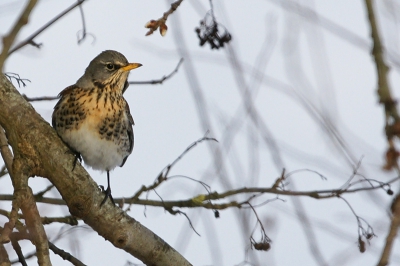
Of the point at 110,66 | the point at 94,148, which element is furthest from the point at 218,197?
the point at 110,66

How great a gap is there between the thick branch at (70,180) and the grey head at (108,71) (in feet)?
5.73

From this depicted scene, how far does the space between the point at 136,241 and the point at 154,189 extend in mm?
842

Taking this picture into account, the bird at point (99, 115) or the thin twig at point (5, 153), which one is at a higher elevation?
the bird at point (99, 115)

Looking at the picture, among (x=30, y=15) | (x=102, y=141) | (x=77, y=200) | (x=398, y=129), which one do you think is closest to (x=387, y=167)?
(x=398, y=129)

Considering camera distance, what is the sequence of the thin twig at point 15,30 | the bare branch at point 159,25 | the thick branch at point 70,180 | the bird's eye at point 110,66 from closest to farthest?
the thin twig at point 15,30 → the bare branch at point 159,25 → the thick branch at point 70,180 → the bird's eye at point 110,66

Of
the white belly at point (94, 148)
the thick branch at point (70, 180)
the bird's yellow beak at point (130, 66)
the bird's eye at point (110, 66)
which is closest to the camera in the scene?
the thick branch at point (70, 180)

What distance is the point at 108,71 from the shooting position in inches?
225

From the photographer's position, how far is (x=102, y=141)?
5344mm

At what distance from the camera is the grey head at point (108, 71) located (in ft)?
18.5

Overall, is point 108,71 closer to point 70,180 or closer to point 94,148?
point 94,148

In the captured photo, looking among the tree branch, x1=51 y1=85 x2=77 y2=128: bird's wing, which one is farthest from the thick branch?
the tree branch

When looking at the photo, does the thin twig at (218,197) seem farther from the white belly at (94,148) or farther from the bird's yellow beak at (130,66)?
the bird's yellow beak at (130,66)

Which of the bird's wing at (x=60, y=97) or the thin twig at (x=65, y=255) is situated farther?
the bird's wing at (x=60, y=97)

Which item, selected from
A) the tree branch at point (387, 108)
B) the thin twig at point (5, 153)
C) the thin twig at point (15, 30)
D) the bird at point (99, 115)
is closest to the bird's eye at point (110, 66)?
the bird at point (99, 115)
